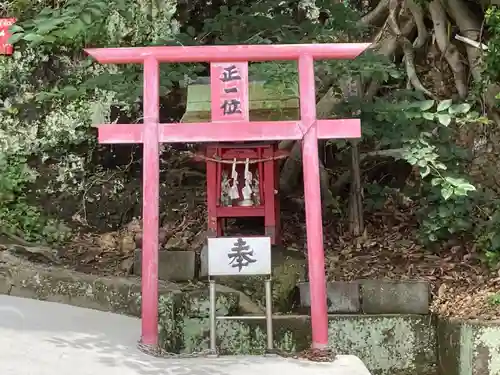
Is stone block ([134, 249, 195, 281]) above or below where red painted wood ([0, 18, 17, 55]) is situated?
below

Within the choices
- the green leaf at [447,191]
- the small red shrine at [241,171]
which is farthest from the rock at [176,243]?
the green leaf at [447,191]

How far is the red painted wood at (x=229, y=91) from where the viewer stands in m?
4.36

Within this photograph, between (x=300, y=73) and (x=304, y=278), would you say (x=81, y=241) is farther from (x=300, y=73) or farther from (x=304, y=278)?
(x=300, y=73)

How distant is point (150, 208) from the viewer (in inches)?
168

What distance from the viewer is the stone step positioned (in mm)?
5176

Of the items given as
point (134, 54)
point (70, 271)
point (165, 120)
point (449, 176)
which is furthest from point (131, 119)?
point (449, 176)

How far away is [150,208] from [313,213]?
1.17 meters

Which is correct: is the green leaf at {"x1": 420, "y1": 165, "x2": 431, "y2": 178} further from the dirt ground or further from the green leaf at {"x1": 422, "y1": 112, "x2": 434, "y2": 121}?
the dirt ground

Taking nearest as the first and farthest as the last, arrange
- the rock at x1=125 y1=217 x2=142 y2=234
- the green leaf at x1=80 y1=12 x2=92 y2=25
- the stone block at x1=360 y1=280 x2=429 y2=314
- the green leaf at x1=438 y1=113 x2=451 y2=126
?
the green leaf at x1=80 y1=12 x2=92 y2=25 < the green leaf at x1=438 y1=113 x2=451 y2=126 < the stone block at x1=360 y1=280 x2=429 y2=314 < the rock at x1=125 y1=217 x2=142 y2=234

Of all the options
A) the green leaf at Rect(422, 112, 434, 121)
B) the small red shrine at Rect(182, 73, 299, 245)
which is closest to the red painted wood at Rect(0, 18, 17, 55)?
the small red shrine at Rect(182, 73, 299, 245)

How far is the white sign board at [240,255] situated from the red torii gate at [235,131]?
0.33 meters

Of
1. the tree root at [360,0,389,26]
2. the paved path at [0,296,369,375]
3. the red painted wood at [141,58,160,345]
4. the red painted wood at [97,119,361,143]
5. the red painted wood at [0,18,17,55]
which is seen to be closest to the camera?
the paved path at [0,296,369,375]

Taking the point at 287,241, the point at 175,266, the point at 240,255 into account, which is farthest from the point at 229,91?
the point at 287,241

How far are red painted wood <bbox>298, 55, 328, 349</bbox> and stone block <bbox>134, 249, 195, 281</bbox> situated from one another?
198 cm
